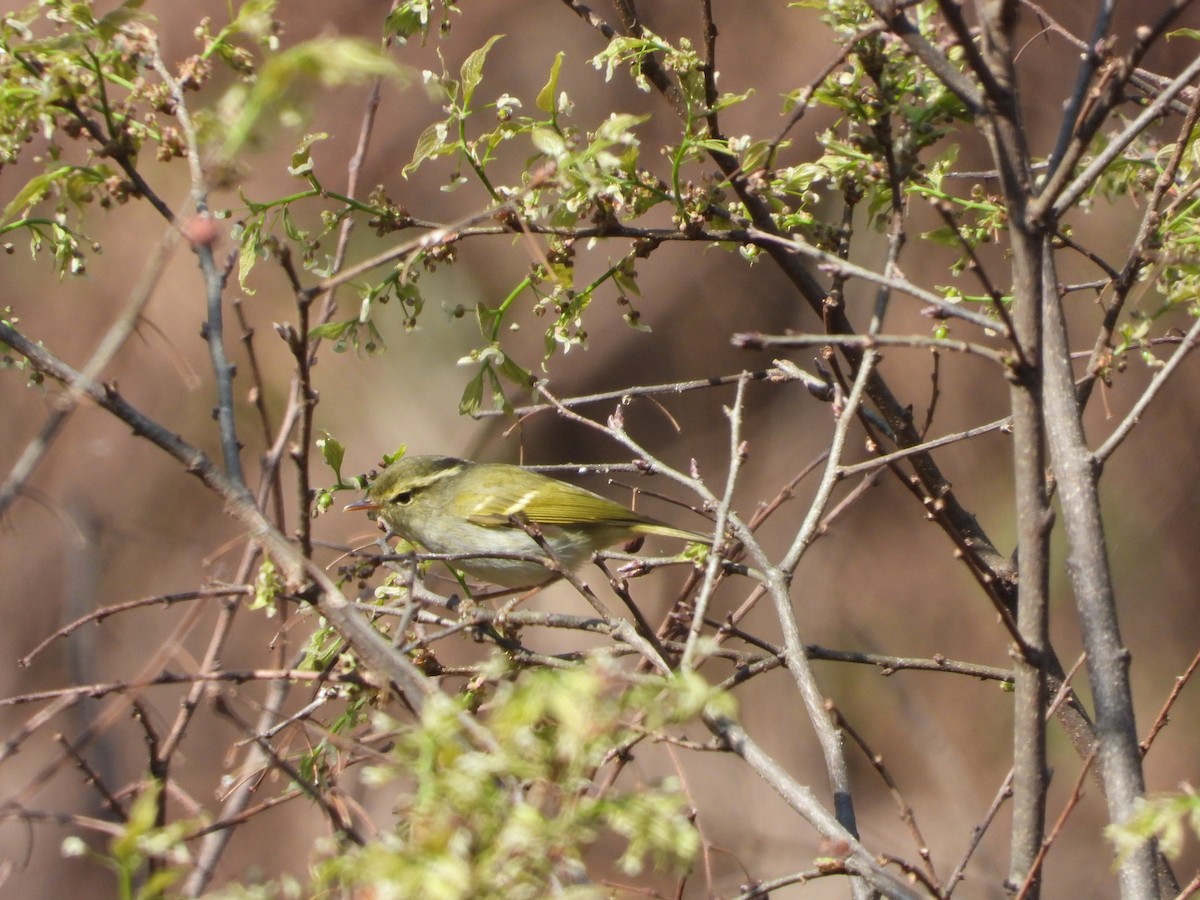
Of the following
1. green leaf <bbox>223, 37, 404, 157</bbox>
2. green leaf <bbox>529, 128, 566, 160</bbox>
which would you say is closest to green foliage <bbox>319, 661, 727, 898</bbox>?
green leaf <bbox>223, 37, 404, 157</bbox>

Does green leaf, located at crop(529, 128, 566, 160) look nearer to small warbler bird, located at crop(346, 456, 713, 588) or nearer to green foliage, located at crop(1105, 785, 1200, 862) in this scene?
green foliage, located at crop(1105, 785, 1200, 862)

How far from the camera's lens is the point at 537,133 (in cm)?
154

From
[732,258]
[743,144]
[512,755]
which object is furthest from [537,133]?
[732,258]

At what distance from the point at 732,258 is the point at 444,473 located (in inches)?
76.6

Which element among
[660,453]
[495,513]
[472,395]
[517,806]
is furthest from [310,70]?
[660,453]

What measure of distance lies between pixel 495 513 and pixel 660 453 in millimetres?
1635

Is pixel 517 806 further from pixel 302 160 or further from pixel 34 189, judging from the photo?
pixel 302 160

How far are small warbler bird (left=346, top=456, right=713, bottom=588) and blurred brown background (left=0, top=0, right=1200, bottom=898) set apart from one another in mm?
1073

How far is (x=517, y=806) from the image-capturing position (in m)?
0.80

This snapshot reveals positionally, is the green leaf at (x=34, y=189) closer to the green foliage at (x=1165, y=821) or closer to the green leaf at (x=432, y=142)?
the green leaf at (x=432, y=142)

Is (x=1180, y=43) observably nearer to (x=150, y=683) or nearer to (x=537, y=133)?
(x=537, y=133)

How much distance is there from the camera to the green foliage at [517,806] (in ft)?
2.44

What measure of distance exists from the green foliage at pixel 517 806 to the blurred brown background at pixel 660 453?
336 centimetres

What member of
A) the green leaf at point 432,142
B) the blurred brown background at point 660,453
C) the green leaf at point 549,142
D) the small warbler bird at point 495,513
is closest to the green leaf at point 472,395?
the green leaf at point 432,142
